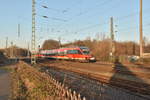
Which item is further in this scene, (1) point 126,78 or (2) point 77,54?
(2) point 77,54

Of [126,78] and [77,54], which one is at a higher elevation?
[77,54]

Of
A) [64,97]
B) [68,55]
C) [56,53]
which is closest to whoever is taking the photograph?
[64,97]

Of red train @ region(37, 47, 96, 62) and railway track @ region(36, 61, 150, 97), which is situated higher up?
red train @ region(37, 47, 96, 62)

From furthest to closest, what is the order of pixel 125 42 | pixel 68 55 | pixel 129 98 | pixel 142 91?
pixel 125 42 < pixel 68 55 < pixel 142 91 < pixel 129 98

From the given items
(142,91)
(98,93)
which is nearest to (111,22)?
(142,91)

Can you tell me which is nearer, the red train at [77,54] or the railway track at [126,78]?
the railway track at [126,78]

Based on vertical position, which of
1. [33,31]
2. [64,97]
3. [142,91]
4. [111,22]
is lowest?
[142,91]

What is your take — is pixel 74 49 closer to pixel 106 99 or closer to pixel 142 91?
pixel 142 91

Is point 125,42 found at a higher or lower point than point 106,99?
higher

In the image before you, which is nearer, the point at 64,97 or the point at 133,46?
the point at 64,97

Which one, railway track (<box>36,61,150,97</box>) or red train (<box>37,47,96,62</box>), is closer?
railway track (<box>36,61,150,97</box>)

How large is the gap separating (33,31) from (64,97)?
2267 centimetres

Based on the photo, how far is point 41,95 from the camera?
8211 millimetres

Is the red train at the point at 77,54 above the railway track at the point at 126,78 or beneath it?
above
